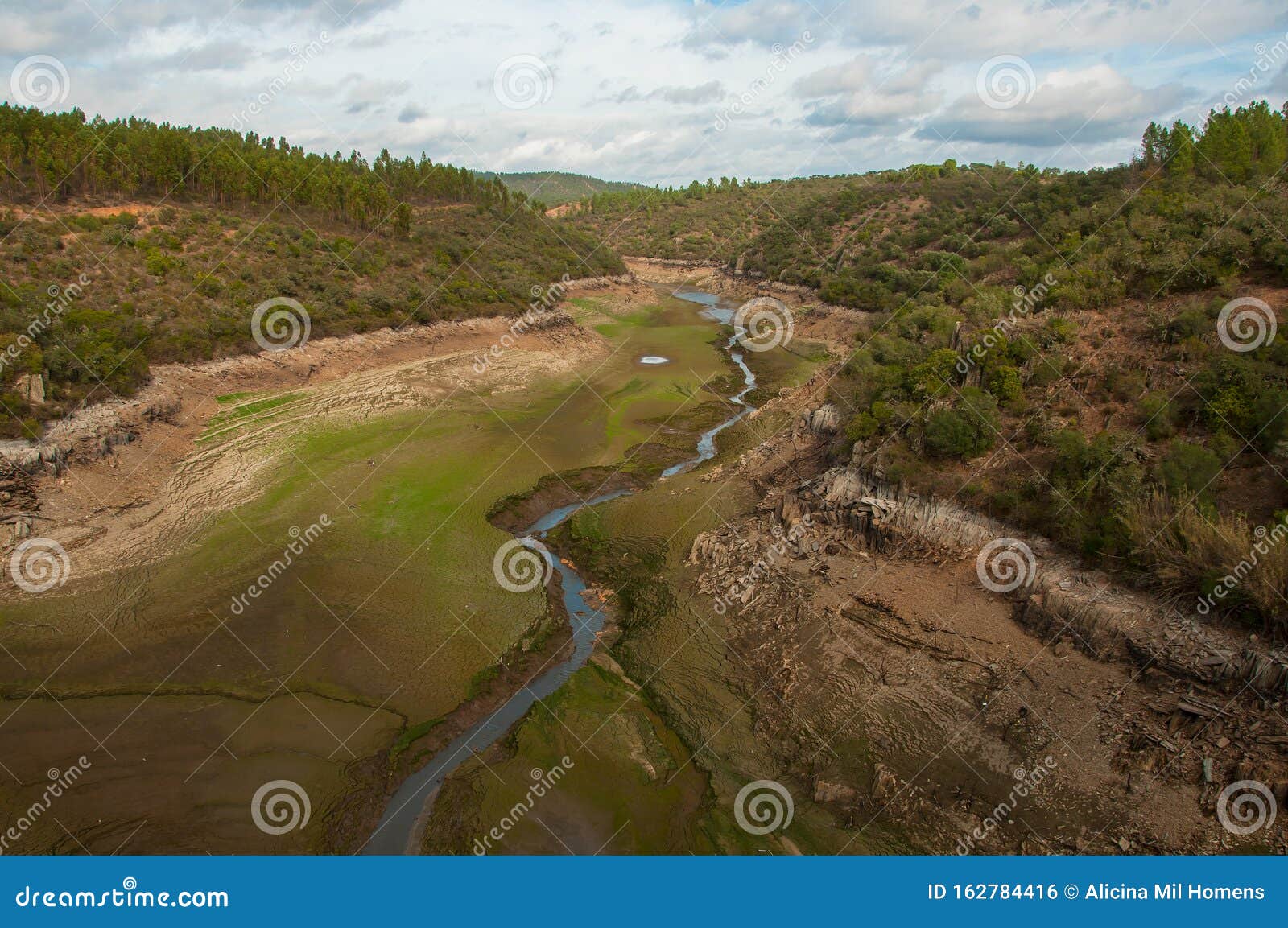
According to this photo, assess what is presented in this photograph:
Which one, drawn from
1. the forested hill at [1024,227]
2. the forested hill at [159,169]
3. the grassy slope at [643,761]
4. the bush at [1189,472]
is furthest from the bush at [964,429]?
the forested hill at [159,169]

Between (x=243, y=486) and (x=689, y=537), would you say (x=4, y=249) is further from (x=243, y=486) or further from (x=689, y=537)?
(x=689, y=537)

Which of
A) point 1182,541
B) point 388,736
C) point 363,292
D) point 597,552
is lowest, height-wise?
point 388,736

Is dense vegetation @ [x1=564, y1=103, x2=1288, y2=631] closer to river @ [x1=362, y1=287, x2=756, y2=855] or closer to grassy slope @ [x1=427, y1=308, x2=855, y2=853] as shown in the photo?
grassy slope @ [x1=427, y1=308, x2=855, y2=853]

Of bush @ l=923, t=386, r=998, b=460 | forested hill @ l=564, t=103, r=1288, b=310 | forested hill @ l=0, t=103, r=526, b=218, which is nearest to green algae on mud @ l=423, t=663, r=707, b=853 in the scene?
bush @ l=923, t=386, r=998, b=460

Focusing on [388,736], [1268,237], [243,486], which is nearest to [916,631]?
[388,736]

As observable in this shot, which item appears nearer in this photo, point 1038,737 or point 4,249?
point 1038,737

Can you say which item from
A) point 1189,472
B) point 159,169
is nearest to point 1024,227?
point 1189,472

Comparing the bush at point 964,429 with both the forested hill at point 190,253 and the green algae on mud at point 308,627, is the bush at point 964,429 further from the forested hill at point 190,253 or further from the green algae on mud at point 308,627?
the forested hill at point 190,253

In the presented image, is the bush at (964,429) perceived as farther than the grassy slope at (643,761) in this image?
Yes
